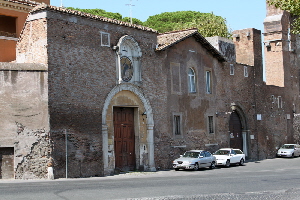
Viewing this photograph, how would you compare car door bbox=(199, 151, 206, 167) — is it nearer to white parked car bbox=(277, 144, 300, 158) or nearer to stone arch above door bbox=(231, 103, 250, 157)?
stone arch above door bbox=(231, 103, 250, 157)

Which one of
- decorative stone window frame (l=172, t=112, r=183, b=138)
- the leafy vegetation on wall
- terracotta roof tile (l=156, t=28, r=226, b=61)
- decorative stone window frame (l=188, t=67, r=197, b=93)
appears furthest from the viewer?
the leafy vegetation on wall

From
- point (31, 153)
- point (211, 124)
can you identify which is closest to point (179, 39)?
point (211, 124)

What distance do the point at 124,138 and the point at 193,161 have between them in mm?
4288

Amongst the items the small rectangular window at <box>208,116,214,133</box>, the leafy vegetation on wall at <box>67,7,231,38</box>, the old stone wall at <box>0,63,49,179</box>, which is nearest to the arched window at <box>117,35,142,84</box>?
the old stone wall at <box>0,63,49,179</box>

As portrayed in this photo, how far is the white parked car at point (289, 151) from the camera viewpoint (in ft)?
145

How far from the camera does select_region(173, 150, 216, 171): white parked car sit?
29.8m

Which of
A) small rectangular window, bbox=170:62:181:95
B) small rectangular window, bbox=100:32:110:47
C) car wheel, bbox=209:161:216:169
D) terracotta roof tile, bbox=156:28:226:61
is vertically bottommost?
car wheel, bbox=209:161:216:169

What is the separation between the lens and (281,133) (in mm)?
46625

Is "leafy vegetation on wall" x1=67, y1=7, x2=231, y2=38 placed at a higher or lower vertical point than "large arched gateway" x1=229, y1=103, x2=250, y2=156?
higher

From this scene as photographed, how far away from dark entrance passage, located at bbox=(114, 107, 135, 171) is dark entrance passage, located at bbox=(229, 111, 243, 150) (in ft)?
40.3

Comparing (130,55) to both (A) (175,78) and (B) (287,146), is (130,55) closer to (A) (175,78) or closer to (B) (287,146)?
(A) (175,78)

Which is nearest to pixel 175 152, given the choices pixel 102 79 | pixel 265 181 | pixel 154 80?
pixel 154 80

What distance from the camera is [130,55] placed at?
29.7 meters

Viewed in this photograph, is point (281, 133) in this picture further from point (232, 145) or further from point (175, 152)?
point (175, 152)
